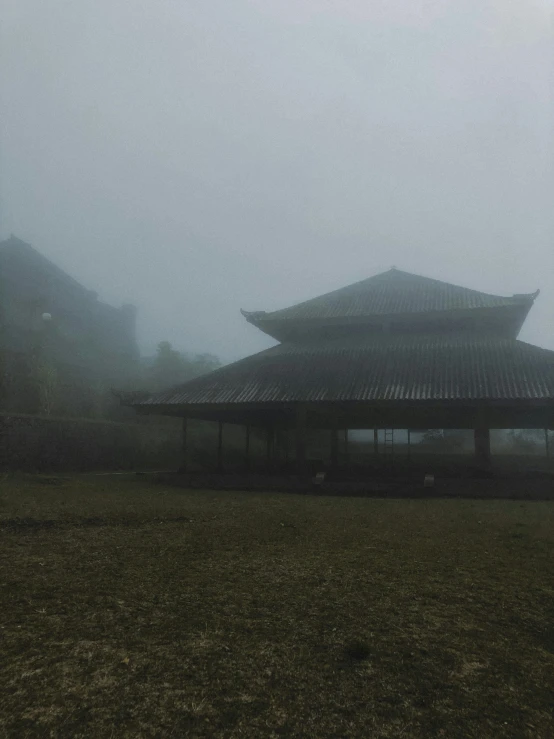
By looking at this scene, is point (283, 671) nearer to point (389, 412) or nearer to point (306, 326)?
point (389, 412)

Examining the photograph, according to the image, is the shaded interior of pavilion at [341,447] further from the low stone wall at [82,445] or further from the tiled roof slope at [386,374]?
the low stone wall at [82,445]

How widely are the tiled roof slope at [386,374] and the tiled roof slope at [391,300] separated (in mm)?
909

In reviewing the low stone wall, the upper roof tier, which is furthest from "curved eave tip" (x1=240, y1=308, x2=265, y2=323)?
the low stone wall

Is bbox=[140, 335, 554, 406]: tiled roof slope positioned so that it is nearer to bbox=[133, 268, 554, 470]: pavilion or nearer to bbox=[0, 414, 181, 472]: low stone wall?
bbox=[133, 268, 554, 470]: pavilion

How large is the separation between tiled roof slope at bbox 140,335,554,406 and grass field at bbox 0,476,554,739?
554 centimetres

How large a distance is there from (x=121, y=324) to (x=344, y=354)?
2349 centimetres

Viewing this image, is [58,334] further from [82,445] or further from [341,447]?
[341,447]

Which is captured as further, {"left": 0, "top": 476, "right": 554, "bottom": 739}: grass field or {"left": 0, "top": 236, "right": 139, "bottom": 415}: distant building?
{"left": 0, "top": 236, "right": 139, "bottom": 415}: distant building

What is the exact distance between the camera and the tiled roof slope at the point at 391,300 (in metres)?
14.0

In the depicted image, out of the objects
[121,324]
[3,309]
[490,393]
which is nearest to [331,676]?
[490,393]

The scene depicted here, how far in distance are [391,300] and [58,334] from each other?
18815 millimetres

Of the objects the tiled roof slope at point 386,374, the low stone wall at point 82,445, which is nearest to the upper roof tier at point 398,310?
the tiled roof slope at point 386,374

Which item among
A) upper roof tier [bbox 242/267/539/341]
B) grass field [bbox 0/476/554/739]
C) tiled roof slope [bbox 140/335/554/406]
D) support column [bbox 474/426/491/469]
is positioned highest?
upper roof tier [bbox 242/267/539/341]

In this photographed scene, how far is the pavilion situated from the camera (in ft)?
36.2
